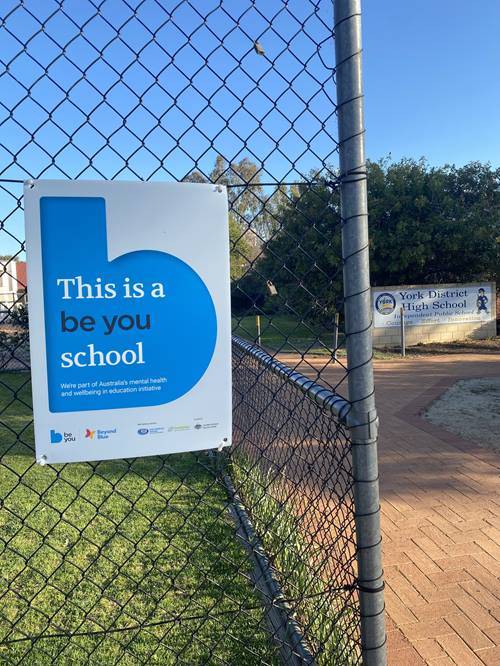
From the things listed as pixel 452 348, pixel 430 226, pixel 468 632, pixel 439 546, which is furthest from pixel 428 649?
pixel 430 226

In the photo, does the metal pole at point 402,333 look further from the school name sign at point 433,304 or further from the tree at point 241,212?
the tree at point 241,212

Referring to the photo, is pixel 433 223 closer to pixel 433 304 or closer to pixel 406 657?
pixel 433 304

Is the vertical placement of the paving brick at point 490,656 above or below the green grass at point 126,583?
below

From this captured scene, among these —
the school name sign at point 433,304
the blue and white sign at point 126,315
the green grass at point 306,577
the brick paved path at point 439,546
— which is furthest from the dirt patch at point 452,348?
the blue and white sign at point 126,315

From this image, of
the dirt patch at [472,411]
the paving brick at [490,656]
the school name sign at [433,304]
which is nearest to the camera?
the paving brick at [490,656]

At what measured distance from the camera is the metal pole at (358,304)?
5.37ft

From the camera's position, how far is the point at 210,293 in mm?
1705

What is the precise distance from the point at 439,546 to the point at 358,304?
2.44m

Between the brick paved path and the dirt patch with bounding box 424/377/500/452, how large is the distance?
0.74ft

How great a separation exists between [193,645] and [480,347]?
1290cm

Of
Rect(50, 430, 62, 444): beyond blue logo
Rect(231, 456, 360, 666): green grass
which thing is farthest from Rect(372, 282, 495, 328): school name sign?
Rect(50, 430, 62, 444): beyond blue logo

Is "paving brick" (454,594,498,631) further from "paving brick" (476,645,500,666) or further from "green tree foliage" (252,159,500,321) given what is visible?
"green tree foliage" (252,159,500,321)

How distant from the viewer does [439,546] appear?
11.6 ft

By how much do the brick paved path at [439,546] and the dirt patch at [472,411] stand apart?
226 millimetres
